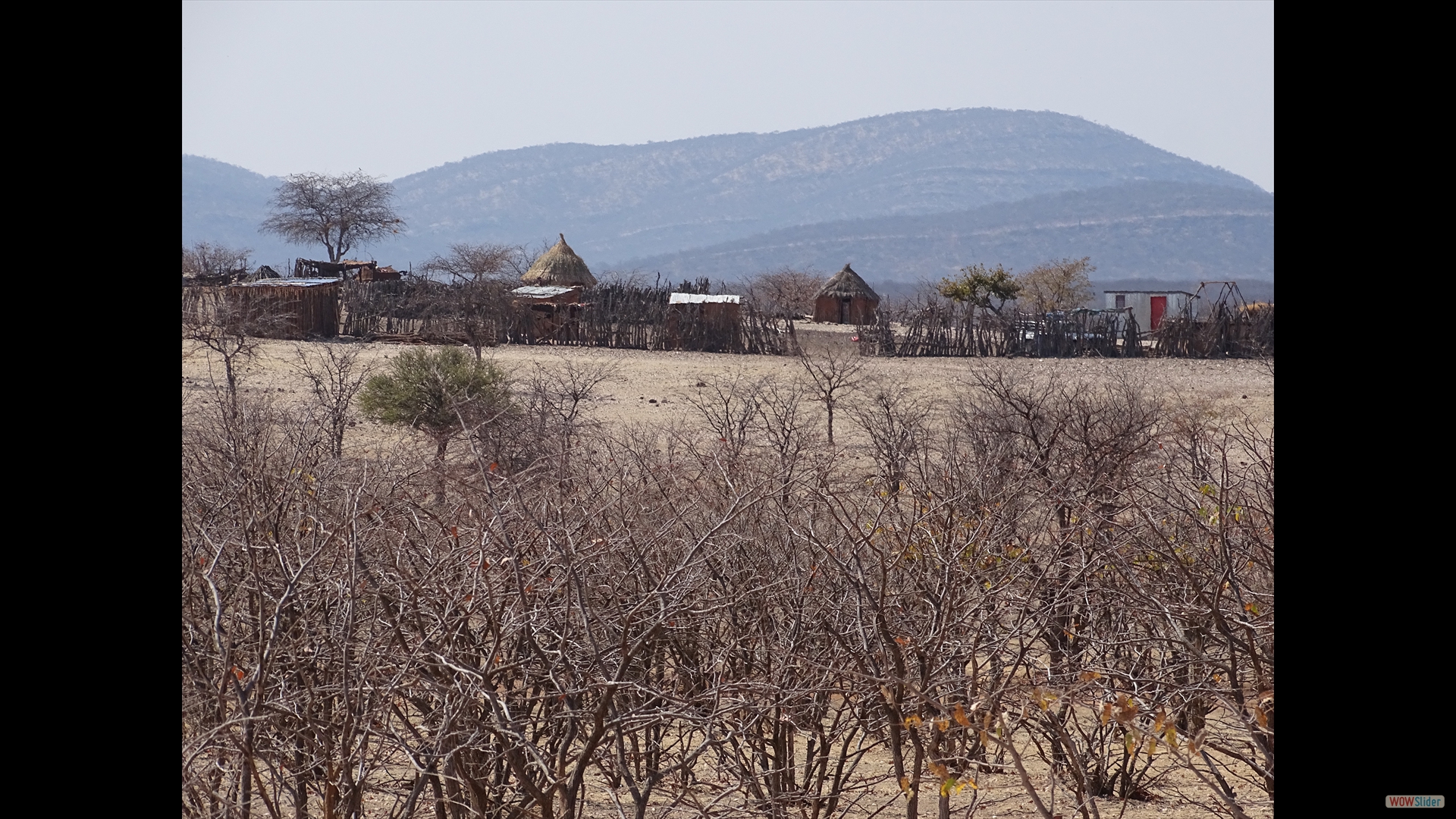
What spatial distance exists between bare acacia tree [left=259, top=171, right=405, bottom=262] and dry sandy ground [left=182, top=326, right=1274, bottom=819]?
4145 cm

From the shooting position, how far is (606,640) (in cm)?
375

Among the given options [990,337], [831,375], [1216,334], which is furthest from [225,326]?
[1216,334]

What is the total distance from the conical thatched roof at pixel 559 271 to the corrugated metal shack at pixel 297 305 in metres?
11.0

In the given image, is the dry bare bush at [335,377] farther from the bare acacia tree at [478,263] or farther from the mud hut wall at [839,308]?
the mud hut wall at [839,308]

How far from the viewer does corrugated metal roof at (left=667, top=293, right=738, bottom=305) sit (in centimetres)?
3169

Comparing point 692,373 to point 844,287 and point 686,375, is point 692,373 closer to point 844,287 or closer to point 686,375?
point 686,375

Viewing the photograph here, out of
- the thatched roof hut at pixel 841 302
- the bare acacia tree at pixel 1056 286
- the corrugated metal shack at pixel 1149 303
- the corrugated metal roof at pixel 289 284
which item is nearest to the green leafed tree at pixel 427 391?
the corrugated metal roof at pixel 289 284

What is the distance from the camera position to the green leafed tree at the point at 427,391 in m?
14.7

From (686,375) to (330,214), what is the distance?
4905 centimetres

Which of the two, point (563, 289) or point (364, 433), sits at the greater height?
point (563, 289)

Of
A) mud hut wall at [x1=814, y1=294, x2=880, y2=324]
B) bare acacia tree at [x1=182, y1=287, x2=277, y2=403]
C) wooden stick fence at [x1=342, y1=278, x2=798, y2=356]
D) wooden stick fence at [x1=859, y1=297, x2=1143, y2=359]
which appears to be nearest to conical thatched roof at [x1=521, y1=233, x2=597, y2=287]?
mud hut wall at [x1=814, y1=294, x2=880, y2=324]
